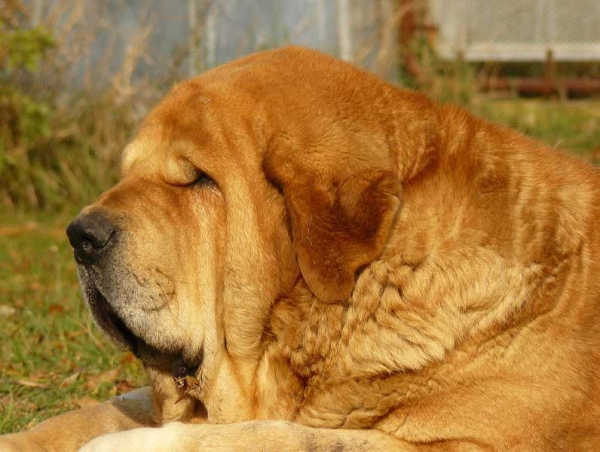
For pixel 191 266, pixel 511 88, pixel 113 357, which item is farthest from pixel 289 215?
pixel 511 88

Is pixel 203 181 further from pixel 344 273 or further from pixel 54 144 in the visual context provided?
pixel 54 144

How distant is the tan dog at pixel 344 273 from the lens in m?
3.04

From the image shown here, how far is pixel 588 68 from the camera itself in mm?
12031

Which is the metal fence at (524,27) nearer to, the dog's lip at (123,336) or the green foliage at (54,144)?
the green foliage at (54,144)

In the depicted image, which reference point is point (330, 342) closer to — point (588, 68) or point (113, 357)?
point (113, 357)

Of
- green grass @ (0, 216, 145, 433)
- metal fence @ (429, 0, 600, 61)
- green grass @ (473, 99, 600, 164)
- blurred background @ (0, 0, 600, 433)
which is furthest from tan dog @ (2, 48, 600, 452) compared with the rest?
metal fence @ (429, 0, 600, 61)

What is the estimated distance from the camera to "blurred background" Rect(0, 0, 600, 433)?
7.89 m

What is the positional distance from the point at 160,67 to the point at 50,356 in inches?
185

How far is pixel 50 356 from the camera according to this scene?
4867 millimetres

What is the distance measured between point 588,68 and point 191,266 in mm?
9786

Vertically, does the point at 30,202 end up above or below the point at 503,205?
below

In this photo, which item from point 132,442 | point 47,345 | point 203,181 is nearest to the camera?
point 132,442

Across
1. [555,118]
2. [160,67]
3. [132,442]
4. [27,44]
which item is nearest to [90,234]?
[132,442]

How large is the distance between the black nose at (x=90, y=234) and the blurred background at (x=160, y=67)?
220 cm
